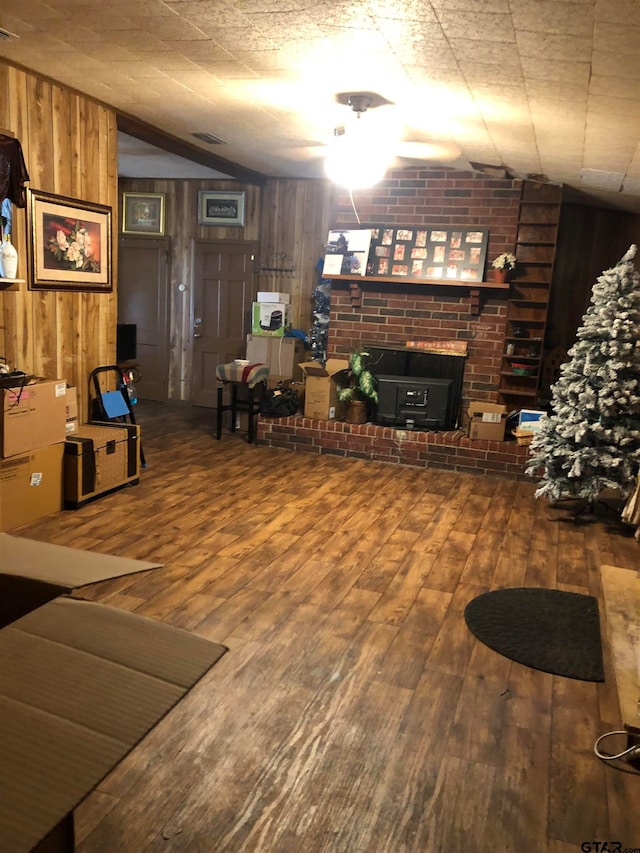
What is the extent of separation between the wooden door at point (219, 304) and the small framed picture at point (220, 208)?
248 mm

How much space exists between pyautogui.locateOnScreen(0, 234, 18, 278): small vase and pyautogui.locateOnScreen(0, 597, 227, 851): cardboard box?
3.14 m

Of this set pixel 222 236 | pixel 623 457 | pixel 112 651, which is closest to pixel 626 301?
pixel 623 457

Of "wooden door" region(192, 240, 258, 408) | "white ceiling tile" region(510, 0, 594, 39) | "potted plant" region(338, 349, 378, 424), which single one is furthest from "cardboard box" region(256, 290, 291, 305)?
"white ceiling tile" region(510, 0, 594, 39)

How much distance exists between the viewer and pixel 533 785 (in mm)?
2035

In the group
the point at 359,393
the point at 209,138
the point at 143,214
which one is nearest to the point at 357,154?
the point at 209,138

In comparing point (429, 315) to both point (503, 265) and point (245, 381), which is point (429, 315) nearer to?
point (503, 265)

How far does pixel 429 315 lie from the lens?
21.1ft

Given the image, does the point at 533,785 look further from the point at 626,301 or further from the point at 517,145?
the point at 517,145

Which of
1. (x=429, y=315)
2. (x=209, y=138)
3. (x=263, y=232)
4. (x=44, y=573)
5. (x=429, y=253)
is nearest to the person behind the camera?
(x=44, y=573)

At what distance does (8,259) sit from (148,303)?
4.43 meters

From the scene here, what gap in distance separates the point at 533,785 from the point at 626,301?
10.7ft

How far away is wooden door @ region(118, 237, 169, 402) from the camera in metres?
8.03

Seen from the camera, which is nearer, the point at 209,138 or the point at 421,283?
the point at 209,138

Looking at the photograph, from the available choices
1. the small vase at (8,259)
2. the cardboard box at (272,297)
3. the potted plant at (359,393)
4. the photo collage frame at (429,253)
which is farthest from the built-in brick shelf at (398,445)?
the small vase at (8,259)
